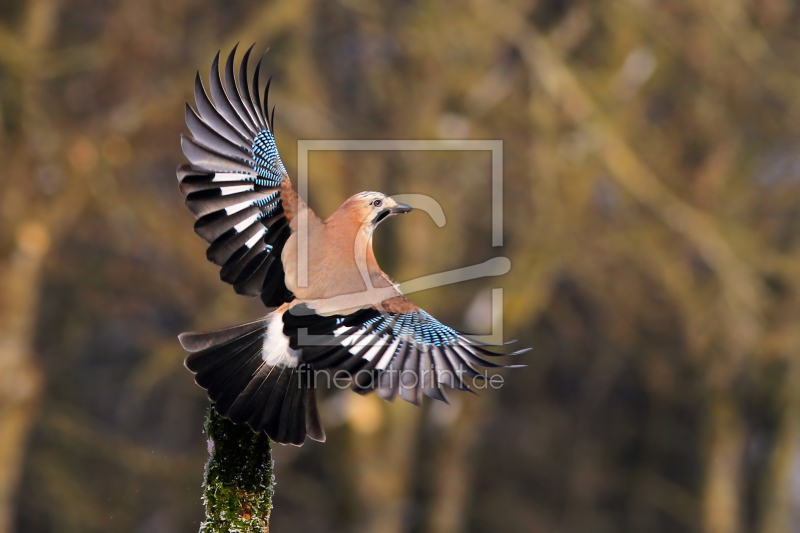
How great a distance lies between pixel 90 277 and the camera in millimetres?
10797

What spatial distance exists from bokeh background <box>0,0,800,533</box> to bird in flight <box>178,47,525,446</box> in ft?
15.8

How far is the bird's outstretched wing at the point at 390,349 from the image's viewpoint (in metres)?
4.16

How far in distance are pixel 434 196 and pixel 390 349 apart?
6.09m

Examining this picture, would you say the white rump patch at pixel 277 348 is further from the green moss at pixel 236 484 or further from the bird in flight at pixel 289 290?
the green moss at pixel 236 484

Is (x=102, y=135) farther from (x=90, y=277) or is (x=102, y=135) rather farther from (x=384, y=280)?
(x=384, y=280)

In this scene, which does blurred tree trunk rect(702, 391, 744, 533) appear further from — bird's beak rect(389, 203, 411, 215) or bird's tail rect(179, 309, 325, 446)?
bird's tail rect(179, 309, 325, 446)

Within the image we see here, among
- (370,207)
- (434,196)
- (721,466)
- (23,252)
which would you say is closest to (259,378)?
(370,207)

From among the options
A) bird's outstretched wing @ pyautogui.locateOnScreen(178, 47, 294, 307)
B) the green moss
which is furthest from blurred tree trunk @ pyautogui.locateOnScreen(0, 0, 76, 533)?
the green moss

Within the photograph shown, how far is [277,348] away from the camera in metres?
4.46

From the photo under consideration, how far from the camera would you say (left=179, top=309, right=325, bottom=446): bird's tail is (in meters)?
3.77

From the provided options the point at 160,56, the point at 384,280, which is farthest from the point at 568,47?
the point at 384,280

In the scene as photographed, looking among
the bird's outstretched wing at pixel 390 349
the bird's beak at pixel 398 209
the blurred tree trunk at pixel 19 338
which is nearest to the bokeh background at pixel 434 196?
the blurred tree trunk at pixel 19 338

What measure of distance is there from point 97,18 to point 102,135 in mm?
1362

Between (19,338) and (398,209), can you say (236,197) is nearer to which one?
(398,209)
